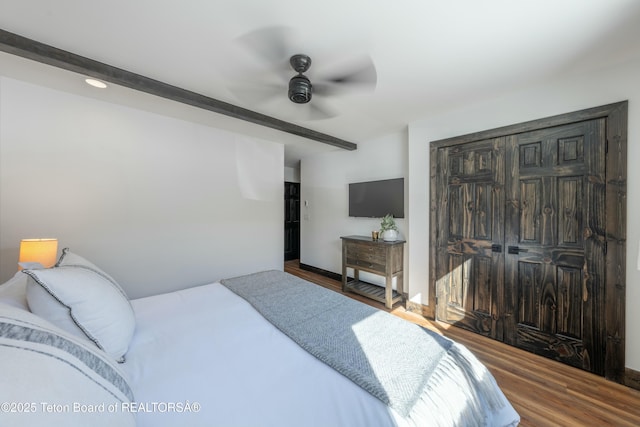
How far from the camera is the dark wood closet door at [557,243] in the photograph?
6.31 feet

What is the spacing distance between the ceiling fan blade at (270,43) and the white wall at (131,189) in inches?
74.8

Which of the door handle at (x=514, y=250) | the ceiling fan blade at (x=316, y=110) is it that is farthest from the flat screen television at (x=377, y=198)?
the ceiling fan blade at (x=316, y=110)

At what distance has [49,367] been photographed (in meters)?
0.54

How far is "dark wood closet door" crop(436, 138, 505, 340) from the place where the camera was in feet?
7.89

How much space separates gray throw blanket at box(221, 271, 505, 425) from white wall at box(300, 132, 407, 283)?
2.33m

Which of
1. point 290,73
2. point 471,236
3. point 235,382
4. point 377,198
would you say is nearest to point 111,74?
point 290,73

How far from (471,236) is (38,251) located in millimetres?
3798

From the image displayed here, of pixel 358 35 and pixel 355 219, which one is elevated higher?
pixel 358 35

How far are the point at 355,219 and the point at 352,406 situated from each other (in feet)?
11.1

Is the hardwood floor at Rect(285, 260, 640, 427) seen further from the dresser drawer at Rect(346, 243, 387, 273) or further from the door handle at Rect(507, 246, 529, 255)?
the dresser drawer at Rect(346, 243, 387, 273)

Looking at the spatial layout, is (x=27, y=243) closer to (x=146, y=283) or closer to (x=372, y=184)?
(x=146, y=283)

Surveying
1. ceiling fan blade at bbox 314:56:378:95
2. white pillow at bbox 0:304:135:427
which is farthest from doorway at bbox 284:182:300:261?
white pillow at bbox 0:304:135:427

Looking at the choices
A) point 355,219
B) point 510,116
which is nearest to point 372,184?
point 355,219

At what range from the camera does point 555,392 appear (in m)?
1.75
